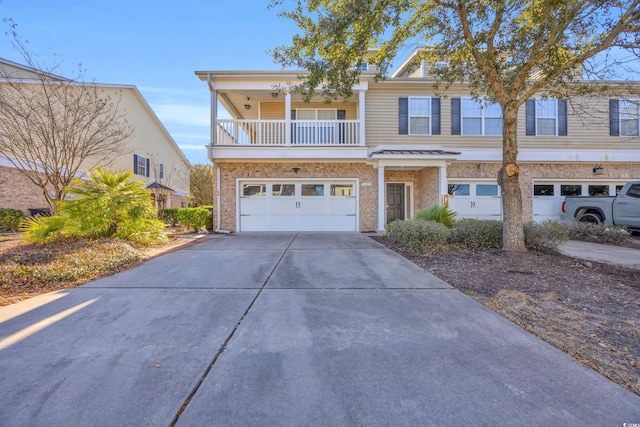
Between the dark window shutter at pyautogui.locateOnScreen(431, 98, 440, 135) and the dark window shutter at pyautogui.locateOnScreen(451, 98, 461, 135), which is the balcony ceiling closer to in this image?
the dark window shutter at pyautogui.locateOnScreen(431, 98, 440, 135)

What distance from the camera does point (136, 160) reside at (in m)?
17.2

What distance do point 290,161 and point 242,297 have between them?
7.80 meters

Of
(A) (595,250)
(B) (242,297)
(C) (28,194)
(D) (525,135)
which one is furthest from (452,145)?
(C) (28,194)

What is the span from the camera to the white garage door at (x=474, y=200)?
11.6 m

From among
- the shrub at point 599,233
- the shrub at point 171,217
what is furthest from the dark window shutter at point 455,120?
the shrub at point 171,217

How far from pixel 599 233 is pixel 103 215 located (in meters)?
14.0

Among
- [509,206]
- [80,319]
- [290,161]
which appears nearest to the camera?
[80,319]

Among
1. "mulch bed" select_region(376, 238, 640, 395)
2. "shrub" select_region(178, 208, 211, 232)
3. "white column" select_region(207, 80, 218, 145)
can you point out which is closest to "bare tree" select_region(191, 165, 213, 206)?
"shrub" select_region(178, 208, 211, 232)

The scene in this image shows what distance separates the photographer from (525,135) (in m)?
11.6

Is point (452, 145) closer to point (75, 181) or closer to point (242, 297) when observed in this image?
point (242, 297)

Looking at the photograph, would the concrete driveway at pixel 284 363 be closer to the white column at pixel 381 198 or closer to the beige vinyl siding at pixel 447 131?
the white column at pixel 381 198

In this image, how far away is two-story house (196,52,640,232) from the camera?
11273 millimetres

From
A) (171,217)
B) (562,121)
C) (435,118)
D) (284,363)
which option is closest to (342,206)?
(435,118)

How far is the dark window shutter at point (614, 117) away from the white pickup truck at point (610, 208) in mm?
3966
